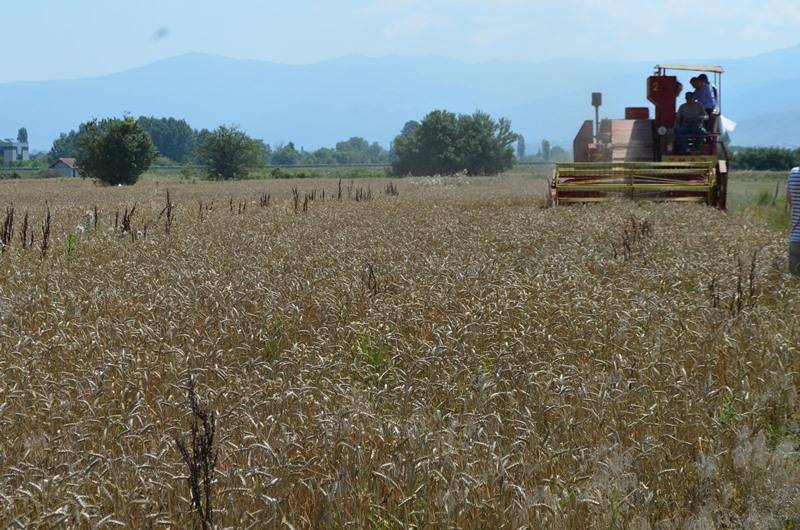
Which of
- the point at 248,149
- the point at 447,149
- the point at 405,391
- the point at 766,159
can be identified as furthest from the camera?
the point at 447,149

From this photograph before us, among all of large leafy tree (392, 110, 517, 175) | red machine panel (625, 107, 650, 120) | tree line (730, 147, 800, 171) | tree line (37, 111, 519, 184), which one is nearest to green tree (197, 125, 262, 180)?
tree line (37, 111, 519, 184)

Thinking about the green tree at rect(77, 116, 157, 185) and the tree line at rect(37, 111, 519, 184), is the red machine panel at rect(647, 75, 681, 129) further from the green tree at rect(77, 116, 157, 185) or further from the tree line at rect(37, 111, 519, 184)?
the green tree at rect(77, 116, 157, 185)

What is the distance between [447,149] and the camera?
9912 cm

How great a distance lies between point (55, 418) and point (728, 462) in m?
3.12

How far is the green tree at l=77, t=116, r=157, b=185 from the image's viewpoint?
202ft

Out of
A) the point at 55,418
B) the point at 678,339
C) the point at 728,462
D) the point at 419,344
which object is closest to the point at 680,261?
the point at 678,339

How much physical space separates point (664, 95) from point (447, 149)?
77.6 m

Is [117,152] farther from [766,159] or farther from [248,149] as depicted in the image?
[766,159]

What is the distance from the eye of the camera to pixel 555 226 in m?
15.3

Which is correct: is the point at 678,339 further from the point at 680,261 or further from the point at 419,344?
the point at 680,261

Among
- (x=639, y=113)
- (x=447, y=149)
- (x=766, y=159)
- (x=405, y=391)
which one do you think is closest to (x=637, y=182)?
(x=639, y=113)

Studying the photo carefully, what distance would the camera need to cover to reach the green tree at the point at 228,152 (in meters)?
76.9

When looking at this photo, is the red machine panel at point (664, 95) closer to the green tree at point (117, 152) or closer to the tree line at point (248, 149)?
the tree line at point (248, 149)

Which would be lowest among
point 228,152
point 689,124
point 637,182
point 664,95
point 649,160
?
point 637,182
